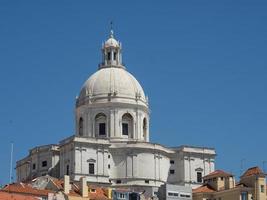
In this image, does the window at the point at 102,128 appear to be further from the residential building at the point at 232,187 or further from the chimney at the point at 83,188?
the chimney at the point at 83,188

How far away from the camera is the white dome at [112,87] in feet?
528

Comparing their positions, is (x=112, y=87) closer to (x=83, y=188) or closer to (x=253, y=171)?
(x=83, y=188)

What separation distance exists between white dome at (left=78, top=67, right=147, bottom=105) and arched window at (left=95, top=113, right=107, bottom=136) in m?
2.73

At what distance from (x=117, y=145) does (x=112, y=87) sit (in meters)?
11.0

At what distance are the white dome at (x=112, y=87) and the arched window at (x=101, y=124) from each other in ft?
8.97

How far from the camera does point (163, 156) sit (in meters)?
158

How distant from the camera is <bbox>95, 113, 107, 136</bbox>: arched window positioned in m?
160

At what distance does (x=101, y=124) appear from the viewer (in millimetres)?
160125

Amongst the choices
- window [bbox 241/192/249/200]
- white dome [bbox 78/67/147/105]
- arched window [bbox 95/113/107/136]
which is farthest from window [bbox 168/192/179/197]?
white dome [bbox 78/67/147/105]

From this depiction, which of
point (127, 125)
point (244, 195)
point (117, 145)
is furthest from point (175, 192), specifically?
point (127, 125)

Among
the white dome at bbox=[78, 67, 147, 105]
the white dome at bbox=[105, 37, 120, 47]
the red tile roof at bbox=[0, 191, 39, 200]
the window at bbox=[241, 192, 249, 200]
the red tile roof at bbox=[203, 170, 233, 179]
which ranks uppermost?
the white dome at bbox=[105, 37, 120, 47]

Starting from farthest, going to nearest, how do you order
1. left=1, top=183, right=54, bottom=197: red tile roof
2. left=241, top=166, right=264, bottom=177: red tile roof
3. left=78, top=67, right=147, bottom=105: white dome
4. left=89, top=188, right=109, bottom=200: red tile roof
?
1. left=78, top=67, right=147, bottom=105: white dome
2. left=241, top=166, right=264, bottom=177: red tile roof
3. left=89, top=188, right=109, bottom=200: red tile roof
4. left=1, top=183, right=54, bottom=197: red tile roof

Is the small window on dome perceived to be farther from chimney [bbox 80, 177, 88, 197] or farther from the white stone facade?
chimney [bbox 80, 177, 88, 197]

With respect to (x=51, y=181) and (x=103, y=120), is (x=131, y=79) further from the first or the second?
(x=51, y=181)
